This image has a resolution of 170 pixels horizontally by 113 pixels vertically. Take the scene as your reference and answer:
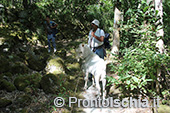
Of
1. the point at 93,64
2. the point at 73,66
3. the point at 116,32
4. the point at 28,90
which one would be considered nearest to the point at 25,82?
the point at 28,90

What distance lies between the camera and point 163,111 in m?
3.51

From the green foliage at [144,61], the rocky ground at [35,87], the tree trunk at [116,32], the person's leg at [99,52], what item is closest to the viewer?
the green foliage at [144,61]

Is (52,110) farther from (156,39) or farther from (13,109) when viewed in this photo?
(156,39)

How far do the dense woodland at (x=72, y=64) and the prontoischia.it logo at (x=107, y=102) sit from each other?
0.53 feet

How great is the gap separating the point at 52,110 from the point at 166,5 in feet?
24.1

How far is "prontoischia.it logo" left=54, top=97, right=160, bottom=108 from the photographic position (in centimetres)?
389

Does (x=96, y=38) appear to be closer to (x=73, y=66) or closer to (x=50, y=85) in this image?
(x=50, y=85)

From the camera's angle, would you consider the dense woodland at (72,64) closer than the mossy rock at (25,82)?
Yes

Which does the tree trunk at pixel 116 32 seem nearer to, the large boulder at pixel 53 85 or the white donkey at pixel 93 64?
the white donkey at pixel 93 64

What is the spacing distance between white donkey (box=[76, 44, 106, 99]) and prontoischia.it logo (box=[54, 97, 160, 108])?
284mm

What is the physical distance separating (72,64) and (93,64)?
3.56 meters

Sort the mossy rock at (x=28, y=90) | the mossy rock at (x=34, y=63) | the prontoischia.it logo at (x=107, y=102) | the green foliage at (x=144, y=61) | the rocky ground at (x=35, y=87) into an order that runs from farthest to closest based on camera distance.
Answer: the mossy rock at (x=34, y=63) < the mossy rock at (x=28, y=90) < the prontoischia.it logo at (x=107, y=102) < the rocky ground at (x=35, y=87) < the green foliage at (x=144, y=61)

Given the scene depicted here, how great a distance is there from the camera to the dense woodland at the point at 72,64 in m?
3.55

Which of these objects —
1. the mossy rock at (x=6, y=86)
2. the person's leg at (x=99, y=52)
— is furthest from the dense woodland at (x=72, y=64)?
the person's leg at (x=99, y=52)
